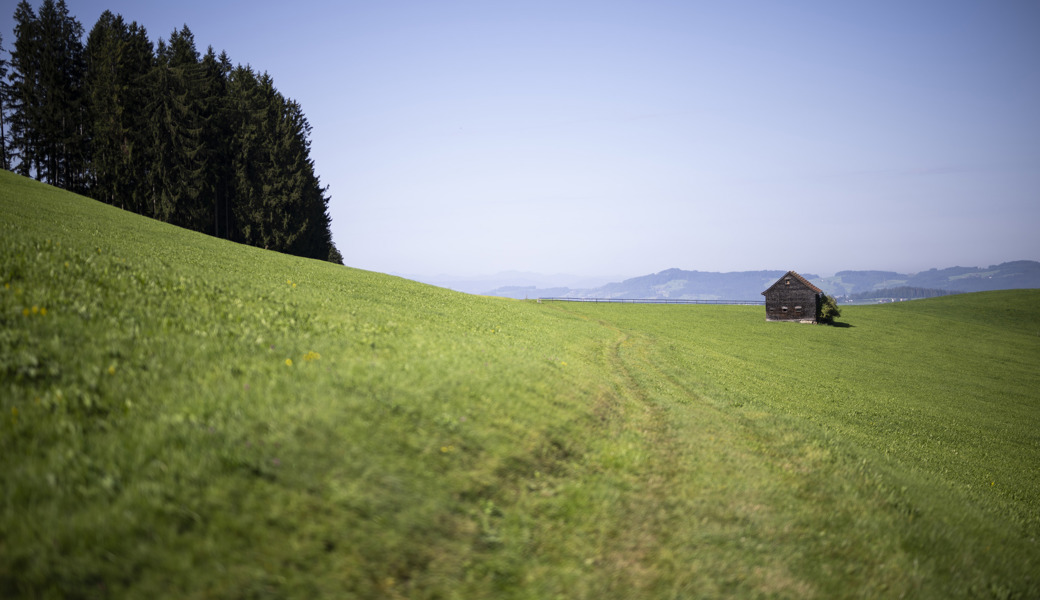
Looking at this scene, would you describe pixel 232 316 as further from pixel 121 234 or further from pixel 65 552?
pixel 121 234

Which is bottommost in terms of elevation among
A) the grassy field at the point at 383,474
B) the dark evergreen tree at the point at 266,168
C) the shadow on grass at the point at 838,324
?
the shadow on grass at the point at 838,324

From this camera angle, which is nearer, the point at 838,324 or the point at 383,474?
the point at 383,474

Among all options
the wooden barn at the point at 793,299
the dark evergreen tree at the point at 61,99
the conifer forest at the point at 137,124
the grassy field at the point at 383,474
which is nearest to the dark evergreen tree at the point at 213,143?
the conifer forest at the point at 137,124

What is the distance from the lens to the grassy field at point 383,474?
4.84 meters

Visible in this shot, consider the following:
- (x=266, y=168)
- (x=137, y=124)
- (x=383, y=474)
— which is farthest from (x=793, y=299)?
(x=137, y=124)

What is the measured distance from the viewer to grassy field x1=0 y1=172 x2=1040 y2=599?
4.84 m

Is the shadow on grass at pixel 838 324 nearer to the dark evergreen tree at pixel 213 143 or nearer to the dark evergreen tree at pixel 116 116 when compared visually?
the dark evergreen tree at pixel 213 143

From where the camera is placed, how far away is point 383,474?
21.4 feet

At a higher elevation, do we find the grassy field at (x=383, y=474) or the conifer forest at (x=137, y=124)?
the conifer forest at (x=137, y=124)

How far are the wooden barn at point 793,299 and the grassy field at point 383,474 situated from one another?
53006 mm

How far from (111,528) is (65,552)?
0.35 meters

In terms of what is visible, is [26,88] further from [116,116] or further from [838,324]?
[838,324]

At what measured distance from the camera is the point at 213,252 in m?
24.2

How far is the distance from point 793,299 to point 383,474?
240 feet
